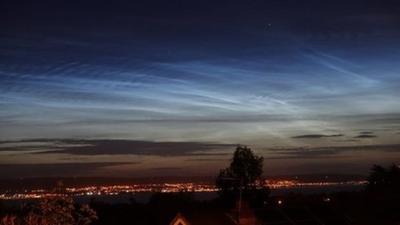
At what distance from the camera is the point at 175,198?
72.4 metres

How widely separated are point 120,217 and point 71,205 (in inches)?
1540

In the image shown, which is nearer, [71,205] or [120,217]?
[71,205]

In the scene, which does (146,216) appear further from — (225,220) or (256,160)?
(256,160)

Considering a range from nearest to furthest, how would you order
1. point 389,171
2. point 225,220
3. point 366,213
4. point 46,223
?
1. point 46,223
2. point 225,220
3. point 366,213
4. point 389,171

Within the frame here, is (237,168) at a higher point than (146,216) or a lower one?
higher

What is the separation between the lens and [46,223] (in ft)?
61.8

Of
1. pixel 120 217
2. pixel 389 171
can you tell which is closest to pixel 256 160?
pixel 389 171

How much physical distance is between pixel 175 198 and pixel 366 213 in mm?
29311

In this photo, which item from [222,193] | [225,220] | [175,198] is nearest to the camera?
[225,220]

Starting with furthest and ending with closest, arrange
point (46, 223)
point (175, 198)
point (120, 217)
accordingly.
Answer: point (175, 198)
point (120, 217)
point (46, 223)

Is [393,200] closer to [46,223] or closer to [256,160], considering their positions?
[256,160]

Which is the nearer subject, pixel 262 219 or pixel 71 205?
pixel 71 205

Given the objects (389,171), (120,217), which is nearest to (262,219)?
(120,217)

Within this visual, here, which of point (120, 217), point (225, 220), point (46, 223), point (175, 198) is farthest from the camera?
point (175, 198)
